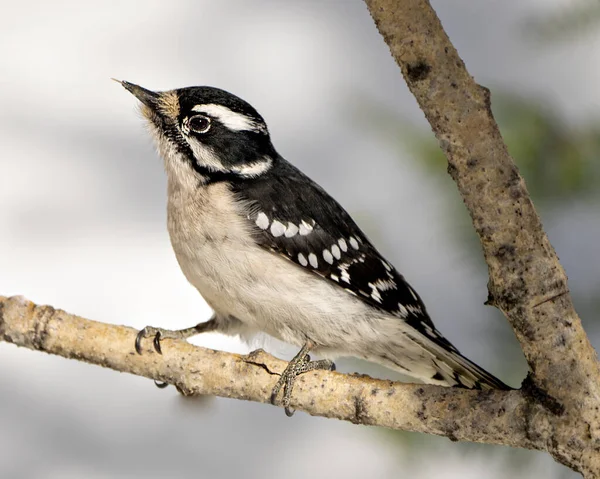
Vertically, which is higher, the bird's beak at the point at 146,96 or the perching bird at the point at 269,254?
the bird's beak at the point at 146,96

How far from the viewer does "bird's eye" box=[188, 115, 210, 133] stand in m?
0.72

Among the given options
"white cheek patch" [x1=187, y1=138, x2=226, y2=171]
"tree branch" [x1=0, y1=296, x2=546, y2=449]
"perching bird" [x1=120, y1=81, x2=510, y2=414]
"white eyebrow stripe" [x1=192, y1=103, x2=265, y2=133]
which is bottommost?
"tree branch" [x1=0, y1=296, x2=546, y2=449]

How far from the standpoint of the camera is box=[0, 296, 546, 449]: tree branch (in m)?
0.57

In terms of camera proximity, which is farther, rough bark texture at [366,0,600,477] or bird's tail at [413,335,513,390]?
bird's tail at [413,335,513,390]

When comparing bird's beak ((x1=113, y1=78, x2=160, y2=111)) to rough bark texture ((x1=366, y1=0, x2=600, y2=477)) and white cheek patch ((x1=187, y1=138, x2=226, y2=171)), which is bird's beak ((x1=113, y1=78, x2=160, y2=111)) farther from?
rough bark texture ((x1=366, y1=0, x2=600, y2=477))

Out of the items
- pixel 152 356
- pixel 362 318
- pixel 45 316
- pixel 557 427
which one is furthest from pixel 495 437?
pixel 45 316

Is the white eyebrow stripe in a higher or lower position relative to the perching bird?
higher

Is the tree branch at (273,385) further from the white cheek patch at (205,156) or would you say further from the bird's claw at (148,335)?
the white cheek patch at (205,156)

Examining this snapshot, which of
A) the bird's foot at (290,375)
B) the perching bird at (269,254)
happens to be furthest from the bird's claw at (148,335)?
the bird's foot at (290,375)

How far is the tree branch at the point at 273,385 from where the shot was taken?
1.88 feet

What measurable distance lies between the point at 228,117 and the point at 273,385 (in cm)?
24

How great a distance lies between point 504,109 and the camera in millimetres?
817

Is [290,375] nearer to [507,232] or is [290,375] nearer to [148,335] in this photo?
[148,335]

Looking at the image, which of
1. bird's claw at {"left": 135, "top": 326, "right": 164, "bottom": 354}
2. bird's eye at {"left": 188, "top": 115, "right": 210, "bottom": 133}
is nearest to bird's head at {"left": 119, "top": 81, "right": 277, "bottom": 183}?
bird's eye at {"left": 188, "top": 115, "right": 210, "bottom": 133}
